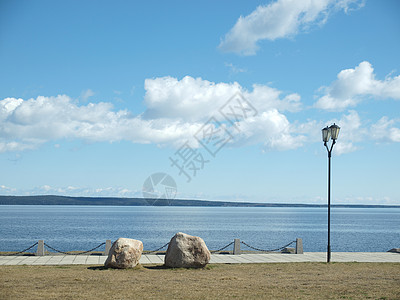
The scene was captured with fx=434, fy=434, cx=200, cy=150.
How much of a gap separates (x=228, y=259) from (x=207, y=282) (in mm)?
7389

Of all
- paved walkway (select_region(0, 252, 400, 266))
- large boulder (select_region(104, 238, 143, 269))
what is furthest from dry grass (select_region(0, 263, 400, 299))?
paved walkway (select_region(0, 252, 400, 266))

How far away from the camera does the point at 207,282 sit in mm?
14438

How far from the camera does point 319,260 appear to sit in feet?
70.7

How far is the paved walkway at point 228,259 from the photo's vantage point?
19.8 metres

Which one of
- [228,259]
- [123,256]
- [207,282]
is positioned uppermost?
[123,256]

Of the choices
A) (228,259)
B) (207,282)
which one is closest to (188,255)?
(207,282)

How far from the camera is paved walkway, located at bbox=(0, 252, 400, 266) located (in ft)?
65.0

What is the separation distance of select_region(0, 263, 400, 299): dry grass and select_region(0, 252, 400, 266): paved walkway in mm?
1881

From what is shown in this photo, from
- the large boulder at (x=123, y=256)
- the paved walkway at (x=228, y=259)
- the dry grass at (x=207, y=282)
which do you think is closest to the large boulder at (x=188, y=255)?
the dry grass at (x=207, y=282)

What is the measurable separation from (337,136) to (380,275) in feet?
26.1

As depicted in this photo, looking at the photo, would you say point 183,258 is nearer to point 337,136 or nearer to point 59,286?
point 59,286

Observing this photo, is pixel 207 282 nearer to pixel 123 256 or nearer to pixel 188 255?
pixel 188 255

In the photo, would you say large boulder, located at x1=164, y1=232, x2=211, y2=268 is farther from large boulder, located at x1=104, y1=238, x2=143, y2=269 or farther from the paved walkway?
the paved walkway

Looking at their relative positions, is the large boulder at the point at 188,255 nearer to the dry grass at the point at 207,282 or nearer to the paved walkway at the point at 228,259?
the dry grass at the point at 207,282
